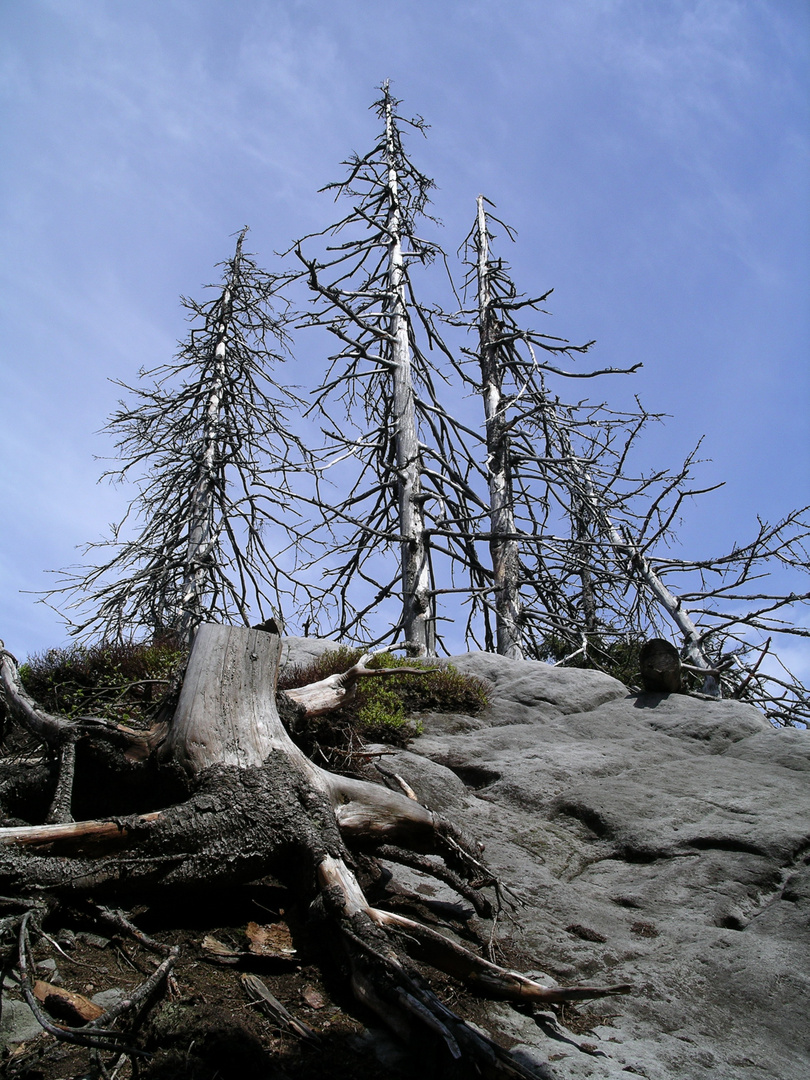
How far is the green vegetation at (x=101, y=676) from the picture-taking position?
19.9 feet

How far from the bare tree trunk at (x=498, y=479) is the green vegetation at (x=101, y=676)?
609 cm

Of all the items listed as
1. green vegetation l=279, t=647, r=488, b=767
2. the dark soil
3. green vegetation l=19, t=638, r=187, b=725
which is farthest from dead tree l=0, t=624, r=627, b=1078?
green vegetation l=19, t=638, r=187, b=725

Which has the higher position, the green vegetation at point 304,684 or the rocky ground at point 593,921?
the green vegetation at point 304,684

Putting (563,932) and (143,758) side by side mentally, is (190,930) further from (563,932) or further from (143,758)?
(563,932)

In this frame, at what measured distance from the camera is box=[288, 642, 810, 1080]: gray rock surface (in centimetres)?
317

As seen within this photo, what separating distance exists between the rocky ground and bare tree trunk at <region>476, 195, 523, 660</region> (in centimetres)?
453

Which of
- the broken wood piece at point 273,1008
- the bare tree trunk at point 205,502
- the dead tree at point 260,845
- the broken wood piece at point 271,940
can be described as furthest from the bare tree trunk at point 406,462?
the broken wood piece at point 273,1008

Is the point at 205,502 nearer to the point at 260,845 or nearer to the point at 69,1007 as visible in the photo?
the point at 260,845

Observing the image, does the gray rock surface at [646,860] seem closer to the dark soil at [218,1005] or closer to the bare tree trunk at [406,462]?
the dark soil at [218,1005]

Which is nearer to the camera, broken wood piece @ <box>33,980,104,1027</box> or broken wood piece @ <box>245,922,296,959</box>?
broken wood piece @ <box>33,980,104,1027</box>

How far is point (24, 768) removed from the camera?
4387 millimetres

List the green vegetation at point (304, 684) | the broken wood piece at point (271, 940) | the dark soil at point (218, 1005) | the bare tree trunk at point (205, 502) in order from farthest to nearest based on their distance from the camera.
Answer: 1. the bare tree trunk at point (205, 502)
2. the green vegetation at point (304, 684)
3. the broken wood piece at point (271, 940)
4. the dark soil at point (218, 1005)

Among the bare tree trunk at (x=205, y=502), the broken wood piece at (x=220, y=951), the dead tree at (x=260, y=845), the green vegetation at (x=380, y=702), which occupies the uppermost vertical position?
the bare tree trunk at (x=205, y=502)

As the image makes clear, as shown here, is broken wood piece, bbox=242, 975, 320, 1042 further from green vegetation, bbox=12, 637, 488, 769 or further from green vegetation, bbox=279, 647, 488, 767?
green vegetation, bbox=279, 647, 488, 767
